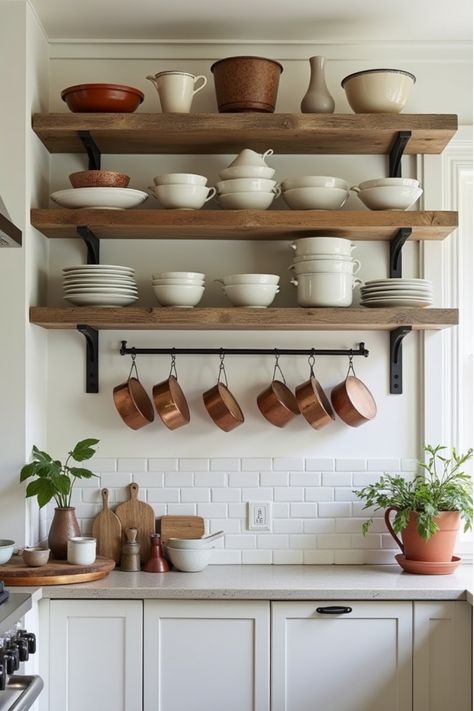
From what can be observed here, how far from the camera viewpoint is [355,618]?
3.11 metres

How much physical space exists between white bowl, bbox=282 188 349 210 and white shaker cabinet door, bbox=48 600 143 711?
144 centimetres

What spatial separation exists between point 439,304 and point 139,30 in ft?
4.86

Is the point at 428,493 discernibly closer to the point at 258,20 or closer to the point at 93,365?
the point at 93,365

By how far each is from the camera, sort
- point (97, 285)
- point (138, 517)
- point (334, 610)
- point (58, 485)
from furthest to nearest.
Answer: point (138, 517)
point (97, 285)
point (58, 485)
point (334, 610)

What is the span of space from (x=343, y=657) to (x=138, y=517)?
0.90m

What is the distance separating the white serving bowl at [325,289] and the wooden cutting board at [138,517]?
0.94 meters

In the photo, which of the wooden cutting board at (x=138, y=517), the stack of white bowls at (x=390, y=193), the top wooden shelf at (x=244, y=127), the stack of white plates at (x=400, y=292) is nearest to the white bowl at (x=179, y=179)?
the top wooden shelf at (x=244, y=127)

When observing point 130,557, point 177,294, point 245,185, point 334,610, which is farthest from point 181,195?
point 334,610

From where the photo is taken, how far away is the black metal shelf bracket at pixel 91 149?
3389 millimetres

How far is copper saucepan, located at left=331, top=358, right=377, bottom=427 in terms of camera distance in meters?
3.44

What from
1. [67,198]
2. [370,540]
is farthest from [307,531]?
[67,198]

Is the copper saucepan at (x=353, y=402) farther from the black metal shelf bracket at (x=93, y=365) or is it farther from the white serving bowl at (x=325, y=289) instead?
the black metal shelf bracket at (x=93, y=365)

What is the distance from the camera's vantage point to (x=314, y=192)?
3.35m

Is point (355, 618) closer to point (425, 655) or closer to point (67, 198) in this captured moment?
point (425, 655)
